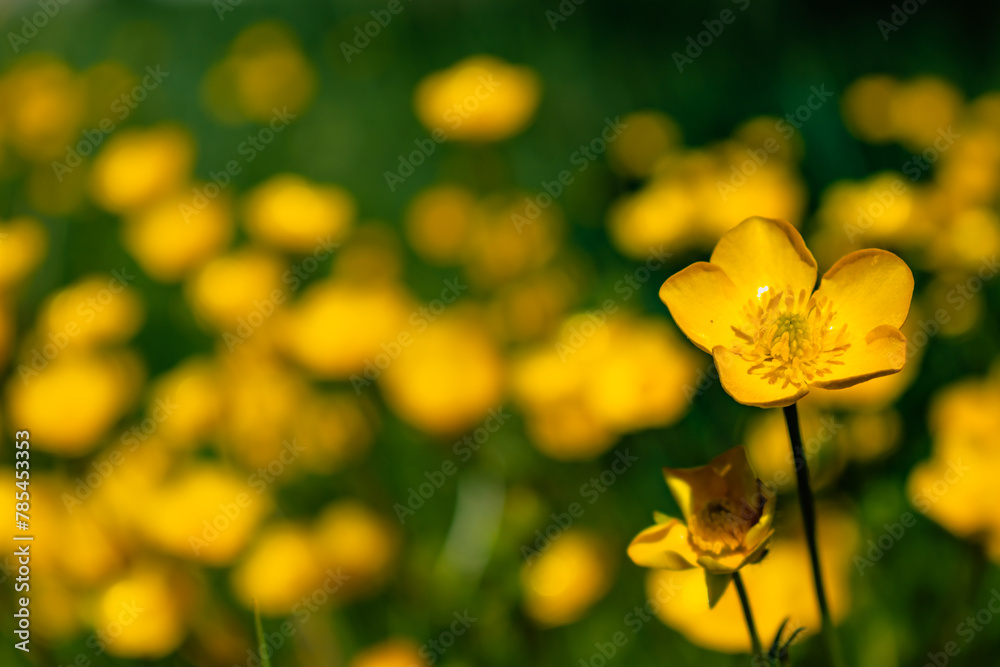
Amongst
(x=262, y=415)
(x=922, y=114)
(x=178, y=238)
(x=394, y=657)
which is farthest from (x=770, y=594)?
(x=178, y=238)

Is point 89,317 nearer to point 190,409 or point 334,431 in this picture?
point 190,409

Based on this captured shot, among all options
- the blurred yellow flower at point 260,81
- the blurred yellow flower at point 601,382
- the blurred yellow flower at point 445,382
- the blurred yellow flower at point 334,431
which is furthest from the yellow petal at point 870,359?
the blurred yellow flower at point 260,81

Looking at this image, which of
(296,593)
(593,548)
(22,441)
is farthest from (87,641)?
(593,548)

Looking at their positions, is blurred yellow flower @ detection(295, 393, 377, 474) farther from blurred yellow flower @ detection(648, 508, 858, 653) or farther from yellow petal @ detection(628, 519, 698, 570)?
yellow petal @ detection(628, 519, 698, 570)

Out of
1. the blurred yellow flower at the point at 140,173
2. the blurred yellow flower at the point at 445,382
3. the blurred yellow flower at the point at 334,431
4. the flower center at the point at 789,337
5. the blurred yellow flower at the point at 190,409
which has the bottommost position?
the blurred yellow flower at the point at 334,431

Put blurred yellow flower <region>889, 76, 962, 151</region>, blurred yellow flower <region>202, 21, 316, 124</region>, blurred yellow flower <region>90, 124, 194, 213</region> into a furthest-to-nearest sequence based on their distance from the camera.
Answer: blurred yellow flower <region>202, 21, 316, 124</region> → blurred yellow flower <region>90, 124, 194, 213</region> → blurred yellow flower <region>889, 76, 962, 151</region>

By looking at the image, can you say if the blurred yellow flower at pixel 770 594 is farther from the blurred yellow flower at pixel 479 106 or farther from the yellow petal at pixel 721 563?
the blurred yellow flower at pixel 479 106

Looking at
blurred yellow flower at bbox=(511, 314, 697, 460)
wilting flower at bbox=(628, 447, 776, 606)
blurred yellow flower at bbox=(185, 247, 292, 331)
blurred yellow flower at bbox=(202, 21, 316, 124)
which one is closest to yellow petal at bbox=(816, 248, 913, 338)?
wilting flower at bbox=(628, 447, 776, 606)
